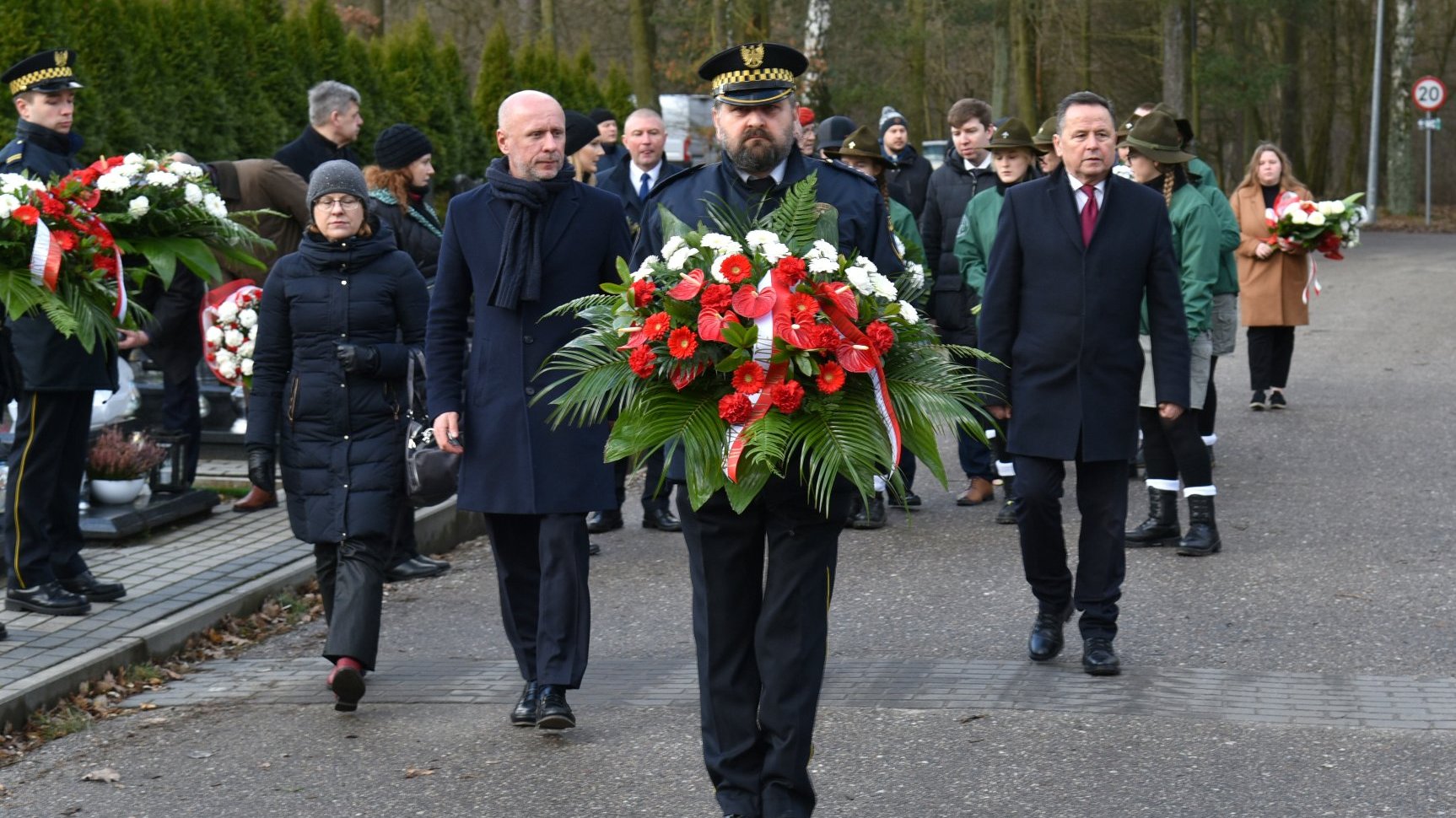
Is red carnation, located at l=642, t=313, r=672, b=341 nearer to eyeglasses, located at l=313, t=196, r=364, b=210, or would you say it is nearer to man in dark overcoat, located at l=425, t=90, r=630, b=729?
man in dark overcoat, located at l=425, t=90, r=630, b=729

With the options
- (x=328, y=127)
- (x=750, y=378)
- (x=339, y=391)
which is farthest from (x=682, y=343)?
(x=328, y=127)

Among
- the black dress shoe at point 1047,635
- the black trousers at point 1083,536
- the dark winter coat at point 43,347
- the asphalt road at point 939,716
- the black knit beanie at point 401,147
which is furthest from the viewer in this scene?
the black knit beanie at point 401,147

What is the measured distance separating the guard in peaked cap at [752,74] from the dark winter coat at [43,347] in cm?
348

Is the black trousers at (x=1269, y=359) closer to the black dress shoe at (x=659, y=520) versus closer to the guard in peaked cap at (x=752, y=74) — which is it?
the black dress shoe at (x=659, y=520)

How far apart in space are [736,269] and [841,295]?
27 cm

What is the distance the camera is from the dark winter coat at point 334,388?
662 cm

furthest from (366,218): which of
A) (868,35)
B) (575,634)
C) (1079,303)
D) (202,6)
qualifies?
(868,35)

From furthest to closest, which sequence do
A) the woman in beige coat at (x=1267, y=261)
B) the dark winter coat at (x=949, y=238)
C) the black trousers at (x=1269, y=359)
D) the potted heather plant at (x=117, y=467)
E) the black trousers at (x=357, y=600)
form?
the black trousers at (x=1269, y=359), the woman in beige coat at (x=1267, y=261), the dark winter coat at (x=949, y=238), the potted heather plant at (x=117, y=467), the black trousers at (x=357, y=600)

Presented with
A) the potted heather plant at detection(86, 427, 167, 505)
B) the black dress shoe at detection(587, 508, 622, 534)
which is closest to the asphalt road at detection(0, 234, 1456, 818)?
the black dress shoe at detection(587, 508, 622, 534)

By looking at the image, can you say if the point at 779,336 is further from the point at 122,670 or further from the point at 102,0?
the point at 102,0

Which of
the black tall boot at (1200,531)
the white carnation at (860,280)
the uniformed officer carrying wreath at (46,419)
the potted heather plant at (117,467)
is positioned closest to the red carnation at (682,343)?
the white carnation at (860,280)

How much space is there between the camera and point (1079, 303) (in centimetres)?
675

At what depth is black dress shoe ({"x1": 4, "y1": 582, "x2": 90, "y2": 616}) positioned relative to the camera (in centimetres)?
756

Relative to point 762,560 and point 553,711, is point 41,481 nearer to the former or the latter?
point 553,711
